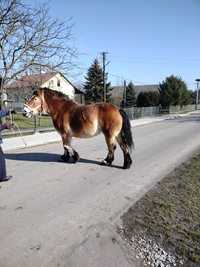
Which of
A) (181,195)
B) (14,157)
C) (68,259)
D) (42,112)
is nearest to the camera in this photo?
(68,259)

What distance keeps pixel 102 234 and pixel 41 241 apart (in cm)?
81

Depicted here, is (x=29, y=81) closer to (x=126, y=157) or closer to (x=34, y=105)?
(x=34, y=105)

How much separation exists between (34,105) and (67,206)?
438 centimetres

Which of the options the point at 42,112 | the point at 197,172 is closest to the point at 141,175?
the point at 197,172

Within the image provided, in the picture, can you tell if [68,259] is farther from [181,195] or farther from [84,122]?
[84,122]

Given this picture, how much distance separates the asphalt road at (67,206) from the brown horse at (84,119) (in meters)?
0.62

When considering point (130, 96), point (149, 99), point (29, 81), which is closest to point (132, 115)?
point (29, 81)

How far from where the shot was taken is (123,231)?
15.4 feet

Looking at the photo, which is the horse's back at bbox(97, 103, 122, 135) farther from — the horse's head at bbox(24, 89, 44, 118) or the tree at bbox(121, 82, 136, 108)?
the tree at bbox(121, 82, 136, 108)

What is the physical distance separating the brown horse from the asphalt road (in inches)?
24.5

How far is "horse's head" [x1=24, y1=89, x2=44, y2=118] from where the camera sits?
9.45m

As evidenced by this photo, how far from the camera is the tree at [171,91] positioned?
54.5 meters

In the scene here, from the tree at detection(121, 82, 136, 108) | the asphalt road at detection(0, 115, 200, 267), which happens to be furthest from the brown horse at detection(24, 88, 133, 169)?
the tree at detection(121, 82, 136, 108)

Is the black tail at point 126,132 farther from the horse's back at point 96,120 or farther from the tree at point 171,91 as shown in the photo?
the tree at point 171,91
